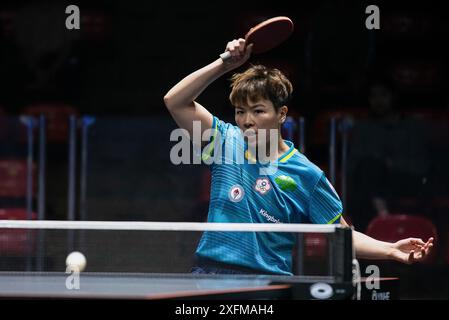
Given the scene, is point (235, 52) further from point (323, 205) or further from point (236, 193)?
point (323, 205)

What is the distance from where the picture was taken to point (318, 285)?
3.39m

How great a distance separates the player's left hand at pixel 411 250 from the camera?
3895mm

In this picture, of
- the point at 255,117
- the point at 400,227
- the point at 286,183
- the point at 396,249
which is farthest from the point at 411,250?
the point at 400,227

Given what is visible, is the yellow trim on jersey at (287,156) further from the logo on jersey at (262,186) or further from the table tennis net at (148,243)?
the table tennis net at (148,243)

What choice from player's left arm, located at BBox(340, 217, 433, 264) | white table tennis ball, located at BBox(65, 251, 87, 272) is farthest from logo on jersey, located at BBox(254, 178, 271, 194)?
white table tennis ball, located at BBox(65, 251, 87, 272)

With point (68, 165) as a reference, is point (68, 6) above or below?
above

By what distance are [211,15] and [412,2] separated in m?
1.80

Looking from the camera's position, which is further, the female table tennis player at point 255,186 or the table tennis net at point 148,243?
the female table tennis player at point 255,186

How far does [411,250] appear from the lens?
3.97 m

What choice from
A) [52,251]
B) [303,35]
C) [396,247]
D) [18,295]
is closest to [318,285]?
[396,247]

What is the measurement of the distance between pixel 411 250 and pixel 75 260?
4.69ft

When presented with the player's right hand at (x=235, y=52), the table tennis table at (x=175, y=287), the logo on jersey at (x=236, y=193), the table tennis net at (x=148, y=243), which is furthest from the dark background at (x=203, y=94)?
the table tennis table at (x=175, y=287)

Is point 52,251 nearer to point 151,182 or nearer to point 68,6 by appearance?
point 151,182
